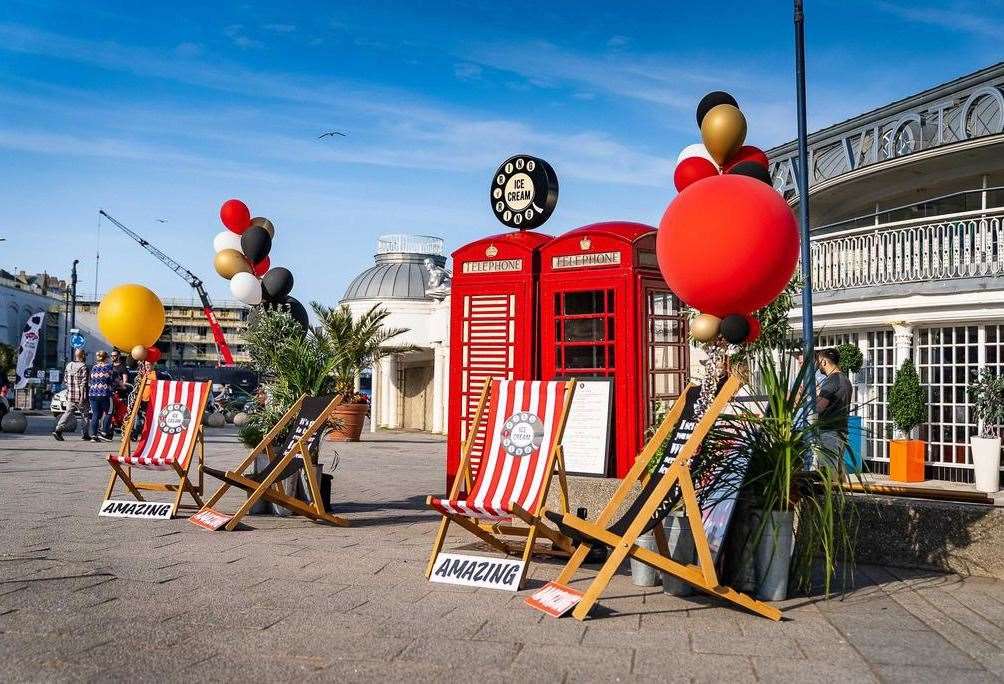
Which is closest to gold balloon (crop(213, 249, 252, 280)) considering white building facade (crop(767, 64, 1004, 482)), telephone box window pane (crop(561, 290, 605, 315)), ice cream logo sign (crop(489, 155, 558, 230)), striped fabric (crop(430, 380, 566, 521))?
ice cream logo sign (crop(489, 155, 558, 230))

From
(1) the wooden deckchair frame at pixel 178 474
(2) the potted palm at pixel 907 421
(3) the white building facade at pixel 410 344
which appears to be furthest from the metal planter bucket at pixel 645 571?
(3) the white building facade at pixel 410 344

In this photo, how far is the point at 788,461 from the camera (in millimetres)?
5363

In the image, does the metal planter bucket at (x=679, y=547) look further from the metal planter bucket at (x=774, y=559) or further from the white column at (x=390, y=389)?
the white column at (x=390, y=389)

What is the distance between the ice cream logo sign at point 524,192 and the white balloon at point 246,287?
9.73 feet

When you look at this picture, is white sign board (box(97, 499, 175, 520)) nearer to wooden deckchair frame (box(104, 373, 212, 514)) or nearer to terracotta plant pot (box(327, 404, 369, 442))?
wooden deckchair frame (box(104, 373, 212, 514))

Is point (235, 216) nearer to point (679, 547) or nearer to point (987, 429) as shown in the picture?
point (679, 547)

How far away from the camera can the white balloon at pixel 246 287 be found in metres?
10.5

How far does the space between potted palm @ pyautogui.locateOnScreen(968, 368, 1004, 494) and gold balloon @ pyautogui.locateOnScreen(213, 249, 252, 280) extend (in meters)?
9.41

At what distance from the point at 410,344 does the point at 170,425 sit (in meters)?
18.0

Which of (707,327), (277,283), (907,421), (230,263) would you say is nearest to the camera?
(707,327)

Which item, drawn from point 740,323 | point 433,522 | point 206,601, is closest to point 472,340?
point 433,522

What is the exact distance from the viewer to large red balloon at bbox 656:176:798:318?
19.1 feet

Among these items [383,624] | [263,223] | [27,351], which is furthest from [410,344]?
[383,624]

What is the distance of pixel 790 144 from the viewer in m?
19.3
